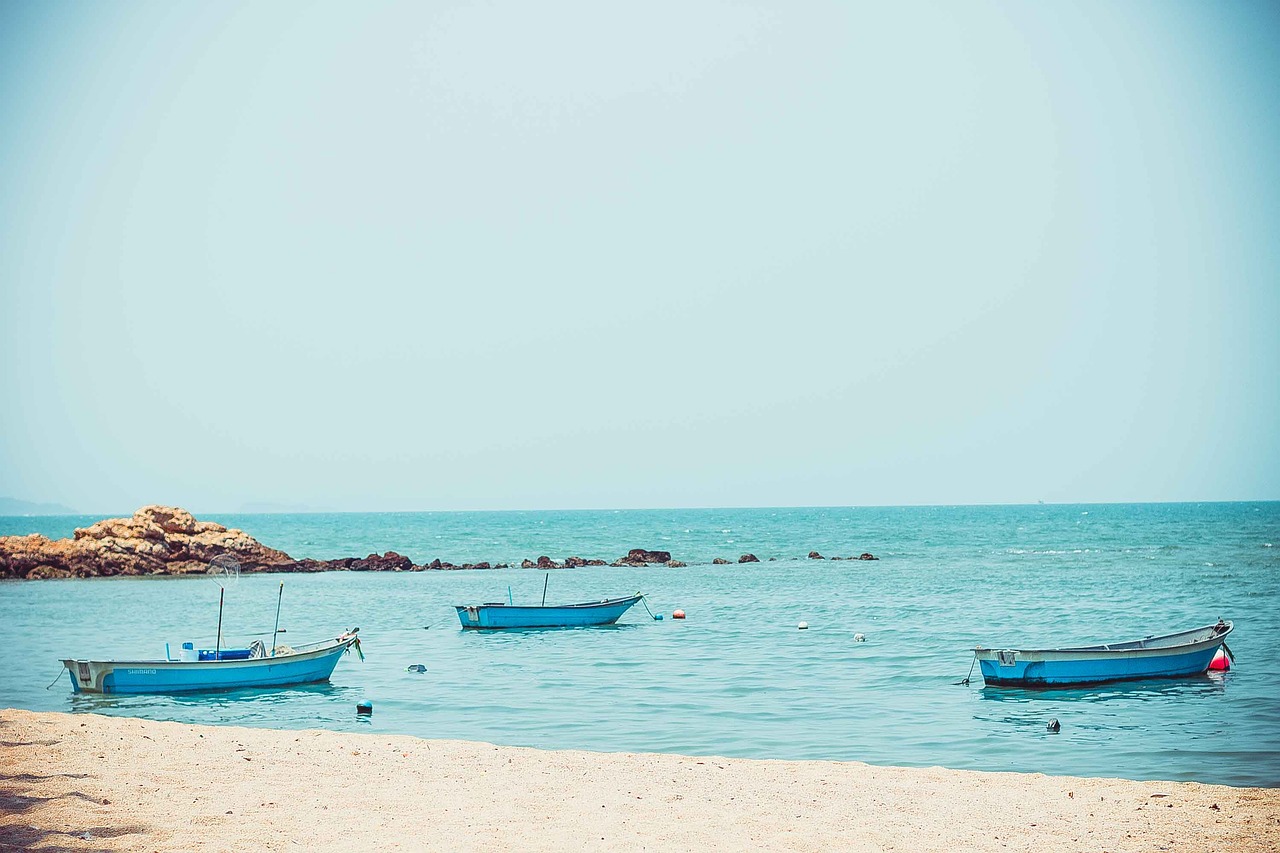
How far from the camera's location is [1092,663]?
23.4 m

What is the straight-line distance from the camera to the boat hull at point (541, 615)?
38.0 meters

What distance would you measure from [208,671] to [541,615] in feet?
53.6

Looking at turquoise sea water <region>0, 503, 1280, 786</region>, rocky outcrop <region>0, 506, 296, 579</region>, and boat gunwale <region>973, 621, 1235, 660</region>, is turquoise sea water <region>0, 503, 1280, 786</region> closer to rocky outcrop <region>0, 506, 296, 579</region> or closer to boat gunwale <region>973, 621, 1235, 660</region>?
boat gunwale <region>973, 621, 1235, 660</region>

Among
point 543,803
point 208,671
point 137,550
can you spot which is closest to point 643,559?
point 137,550

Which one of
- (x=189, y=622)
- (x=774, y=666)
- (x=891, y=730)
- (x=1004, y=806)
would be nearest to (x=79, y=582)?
(x=189, y=622)

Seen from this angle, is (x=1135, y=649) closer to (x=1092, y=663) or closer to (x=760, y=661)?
(x=1092, y=663)

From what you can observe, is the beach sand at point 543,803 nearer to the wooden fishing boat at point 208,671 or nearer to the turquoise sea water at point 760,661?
the turquoise sea water at point 760,661

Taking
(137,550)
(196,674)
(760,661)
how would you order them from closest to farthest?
(196,674) → (760,661) → (137,550)

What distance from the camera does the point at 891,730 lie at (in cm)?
1889

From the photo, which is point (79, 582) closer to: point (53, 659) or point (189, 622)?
point (189, 622)

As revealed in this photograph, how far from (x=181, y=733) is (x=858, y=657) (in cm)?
1779

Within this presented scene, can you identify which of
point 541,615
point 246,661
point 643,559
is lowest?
point 541,615

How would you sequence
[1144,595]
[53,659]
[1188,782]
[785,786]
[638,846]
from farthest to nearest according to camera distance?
1. [1144,595]
2. [53,659]
3. [1188,782]
4. [785,786]
5. [638,846]

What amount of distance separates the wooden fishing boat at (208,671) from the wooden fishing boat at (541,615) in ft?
41.4
